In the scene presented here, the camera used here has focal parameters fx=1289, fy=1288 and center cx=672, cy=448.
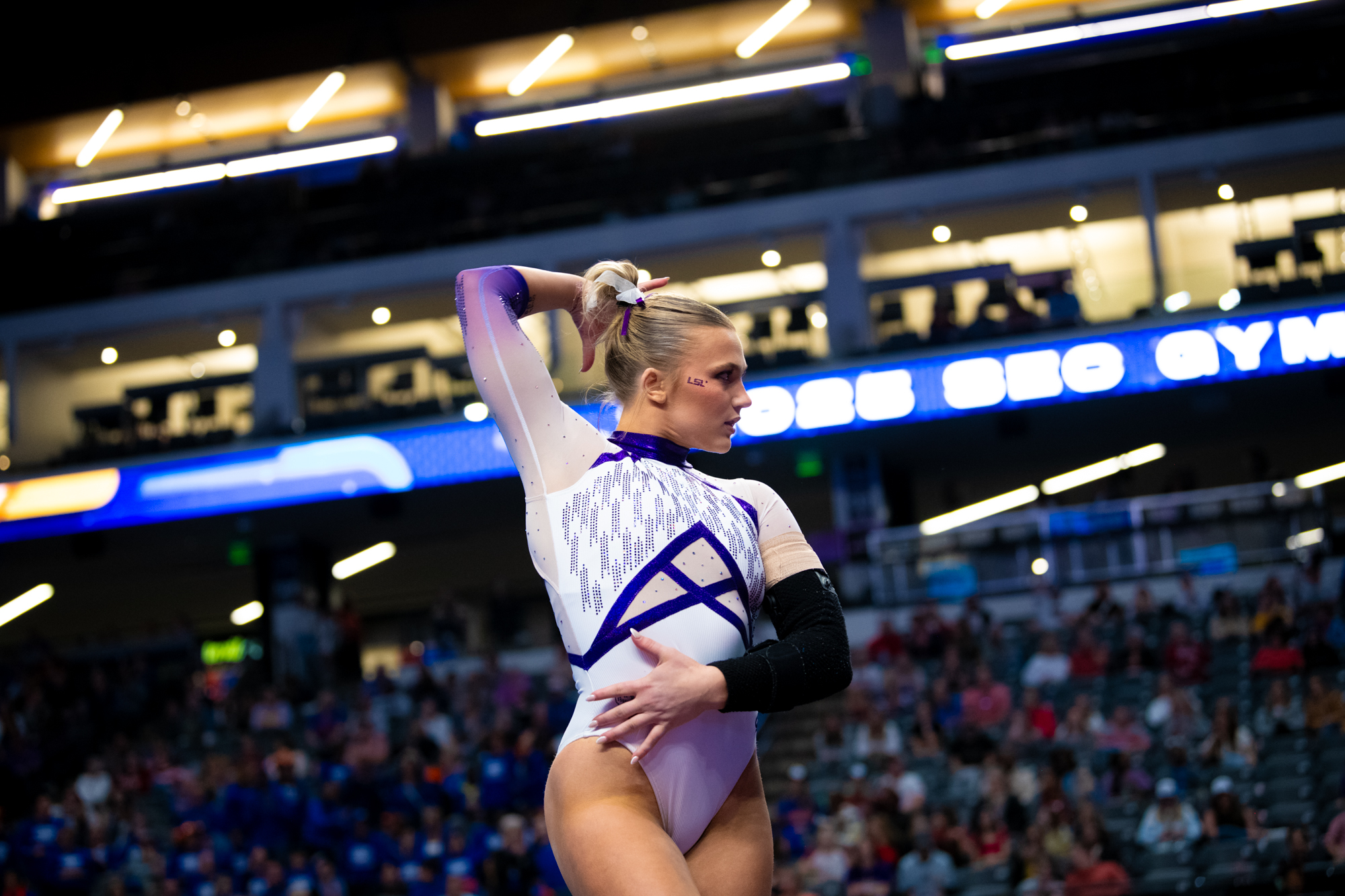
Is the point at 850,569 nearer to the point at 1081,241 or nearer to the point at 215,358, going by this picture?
the point at 1081,241

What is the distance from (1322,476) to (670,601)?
792 inches

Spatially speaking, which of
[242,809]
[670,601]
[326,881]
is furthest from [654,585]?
[242,809]

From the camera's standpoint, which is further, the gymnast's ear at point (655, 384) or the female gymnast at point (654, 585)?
the gymnast's ear at point (655, 384)

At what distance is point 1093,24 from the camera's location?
71.9 feet

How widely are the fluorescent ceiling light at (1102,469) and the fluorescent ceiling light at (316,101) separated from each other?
1518cm

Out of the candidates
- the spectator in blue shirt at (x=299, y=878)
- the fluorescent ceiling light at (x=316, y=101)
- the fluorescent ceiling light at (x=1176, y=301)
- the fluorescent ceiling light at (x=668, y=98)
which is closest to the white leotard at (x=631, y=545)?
the spectator in blue shirt at (x=299, y=878)

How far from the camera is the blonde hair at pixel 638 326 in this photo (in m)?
2.22

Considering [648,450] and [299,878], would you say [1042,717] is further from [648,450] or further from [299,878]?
[648,450]

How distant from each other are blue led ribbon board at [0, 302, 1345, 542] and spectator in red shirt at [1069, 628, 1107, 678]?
2754mm

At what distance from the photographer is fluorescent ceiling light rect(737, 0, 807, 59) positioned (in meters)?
23.3

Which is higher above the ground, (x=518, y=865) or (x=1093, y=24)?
(x=1093, y=24)

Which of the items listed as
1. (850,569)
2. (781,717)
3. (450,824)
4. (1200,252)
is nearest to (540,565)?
(450,824)

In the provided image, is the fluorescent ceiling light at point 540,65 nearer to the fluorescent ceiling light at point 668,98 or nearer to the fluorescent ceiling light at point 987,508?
the fluorescent ceiling light at point 668,98

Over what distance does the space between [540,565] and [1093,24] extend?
73.1 feet
